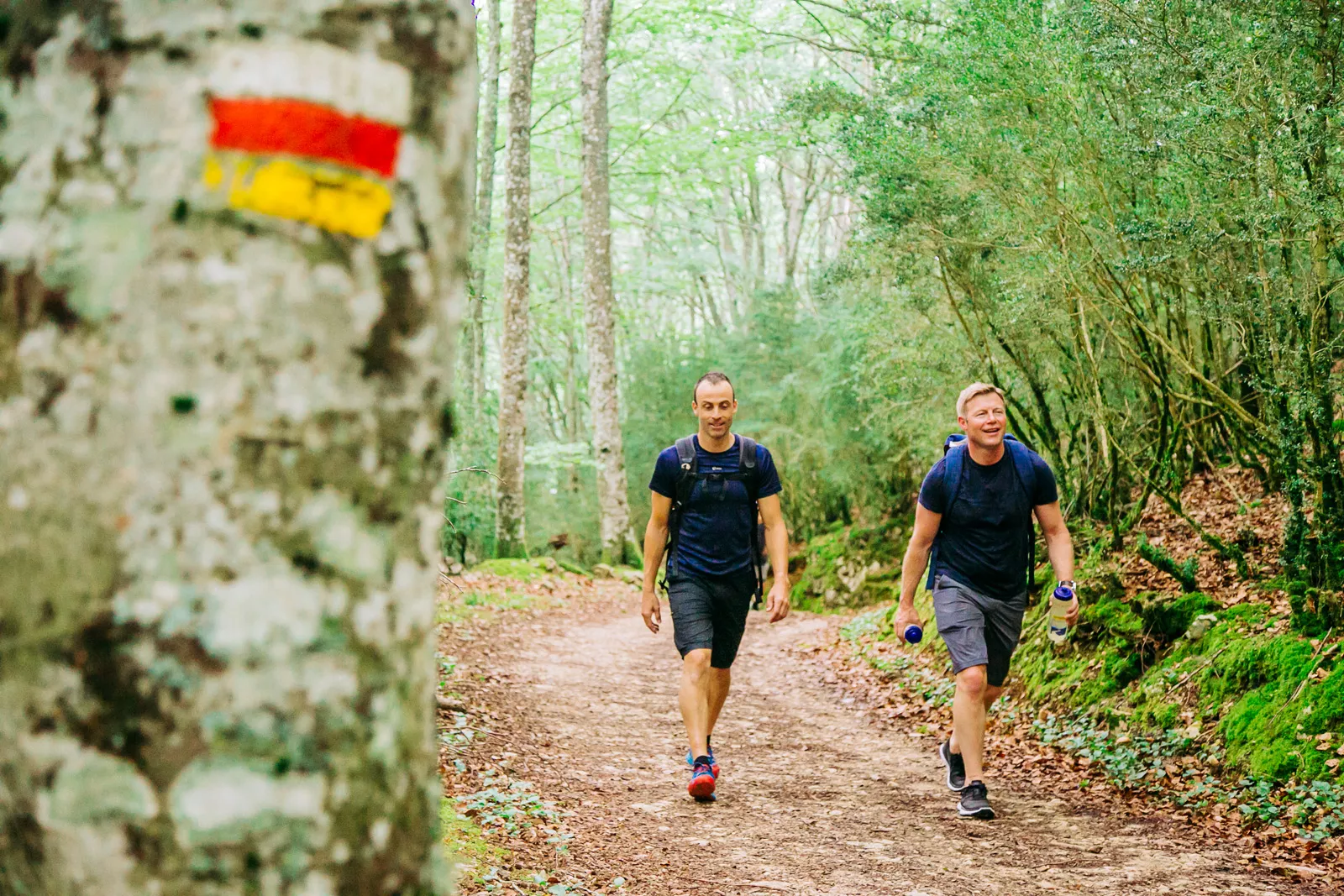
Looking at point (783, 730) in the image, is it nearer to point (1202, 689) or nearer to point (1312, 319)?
point (1202, 689)

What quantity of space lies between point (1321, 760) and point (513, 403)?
13.7 metres

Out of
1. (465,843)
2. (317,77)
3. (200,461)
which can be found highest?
(317,77)

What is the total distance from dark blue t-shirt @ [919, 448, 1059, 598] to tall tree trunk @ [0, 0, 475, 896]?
520 cm

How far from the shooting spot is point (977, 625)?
607 cm

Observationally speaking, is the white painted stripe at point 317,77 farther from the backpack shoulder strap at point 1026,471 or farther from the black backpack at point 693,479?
the backpack shoulder strap at point 1026,471

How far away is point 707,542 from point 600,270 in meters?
13.9

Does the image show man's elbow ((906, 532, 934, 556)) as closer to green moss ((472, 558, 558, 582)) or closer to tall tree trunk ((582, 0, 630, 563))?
green moss ((472, 558, 558, 582))

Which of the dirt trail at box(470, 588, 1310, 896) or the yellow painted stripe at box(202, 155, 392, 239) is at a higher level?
the yellow painted stripe at box(202, 155, 392, 239)

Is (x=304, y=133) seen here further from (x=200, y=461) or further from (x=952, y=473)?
(x=952, y=473)

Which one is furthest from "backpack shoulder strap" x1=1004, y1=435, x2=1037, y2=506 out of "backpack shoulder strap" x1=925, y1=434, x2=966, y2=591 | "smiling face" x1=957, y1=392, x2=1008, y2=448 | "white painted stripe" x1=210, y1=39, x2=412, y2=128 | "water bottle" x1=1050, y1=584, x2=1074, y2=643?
"white painted stripe" x1=210, y1=39, x2=412, y2=128

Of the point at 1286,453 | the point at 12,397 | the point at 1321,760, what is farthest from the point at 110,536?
the point at 1286,453

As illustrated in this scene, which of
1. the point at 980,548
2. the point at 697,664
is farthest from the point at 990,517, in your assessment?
the point at 697,664

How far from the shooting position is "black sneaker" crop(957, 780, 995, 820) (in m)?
5.98

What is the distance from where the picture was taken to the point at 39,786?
1.12m
